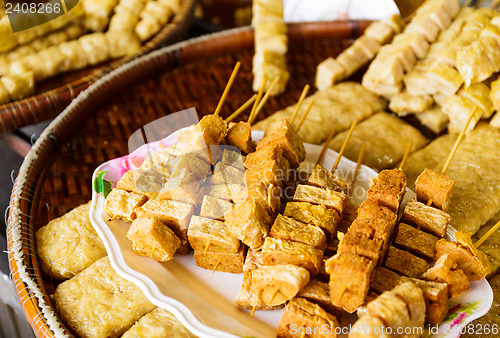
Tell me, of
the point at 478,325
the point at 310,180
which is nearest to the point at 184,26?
the point at 310,180

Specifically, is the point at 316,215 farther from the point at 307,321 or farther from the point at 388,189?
the point at 307,321

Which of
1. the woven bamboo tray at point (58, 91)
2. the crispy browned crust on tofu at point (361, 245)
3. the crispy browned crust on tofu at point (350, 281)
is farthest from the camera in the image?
the woven bamboo tray at point (58, 91)

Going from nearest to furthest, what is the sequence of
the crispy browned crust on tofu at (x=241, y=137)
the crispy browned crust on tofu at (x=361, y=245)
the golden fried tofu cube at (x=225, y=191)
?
the crispy browned crust on tofu at (x=361, y=245)
the golden fried tofu cube at (x=225, y=191)
the crispy browned crust on tofu at (x=241, y=137)

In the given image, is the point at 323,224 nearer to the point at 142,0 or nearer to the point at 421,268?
the point at 421,268

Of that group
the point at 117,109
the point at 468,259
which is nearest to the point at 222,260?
the point at 468,259

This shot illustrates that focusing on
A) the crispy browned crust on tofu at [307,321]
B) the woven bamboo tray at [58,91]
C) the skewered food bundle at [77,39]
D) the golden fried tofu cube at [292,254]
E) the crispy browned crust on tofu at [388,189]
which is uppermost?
the skewered food bundle at [77,39]

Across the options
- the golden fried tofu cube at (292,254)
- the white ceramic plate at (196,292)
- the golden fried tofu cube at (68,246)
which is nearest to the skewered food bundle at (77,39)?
the golden fried tofu cube at (68,246)

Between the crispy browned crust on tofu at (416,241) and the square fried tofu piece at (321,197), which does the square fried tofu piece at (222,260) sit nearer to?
the square fried tofu piece at (321,197)
